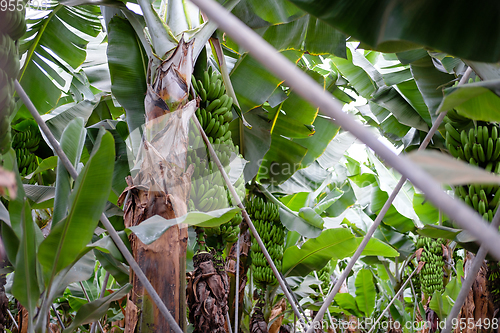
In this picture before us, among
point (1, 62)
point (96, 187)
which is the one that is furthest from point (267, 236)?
point (1, 62)

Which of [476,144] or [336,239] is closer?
[476,144]

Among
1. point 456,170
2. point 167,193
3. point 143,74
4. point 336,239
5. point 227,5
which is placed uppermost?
point 227,5

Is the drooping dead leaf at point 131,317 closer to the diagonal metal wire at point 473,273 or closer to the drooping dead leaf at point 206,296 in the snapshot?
the drooping dead leaf at point 206,296

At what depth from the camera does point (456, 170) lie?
0.71 feet

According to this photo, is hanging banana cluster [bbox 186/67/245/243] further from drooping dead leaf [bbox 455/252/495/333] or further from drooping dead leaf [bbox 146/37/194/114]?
drooping dead leaf [bbox 455/252/495/333]

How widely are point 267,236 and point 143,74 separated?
4.51 feet

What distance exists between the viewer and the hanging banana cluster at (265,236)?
2209 mm

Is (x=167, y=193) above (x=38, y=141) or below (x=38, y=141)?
above

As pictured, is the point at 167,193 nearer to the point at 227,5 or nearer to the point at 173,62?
the point at 173,62

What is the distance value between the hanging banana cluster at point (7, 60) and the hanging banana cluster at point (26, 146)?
1.56 m

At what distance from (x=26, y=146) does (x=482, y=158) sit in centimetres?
242

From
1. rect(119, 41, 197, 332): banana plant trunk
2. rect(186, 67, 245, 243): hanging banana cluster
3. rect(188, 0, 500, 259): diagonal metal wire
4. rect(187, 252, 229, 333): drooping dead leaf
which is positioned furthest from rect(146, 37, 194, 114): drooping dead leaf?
rect(188, 0, 500, 259): diagonal metal wire

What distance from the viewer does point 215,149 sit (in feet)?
4.34

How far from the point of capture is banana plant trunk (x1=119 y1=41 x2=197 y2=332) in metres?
0.91
